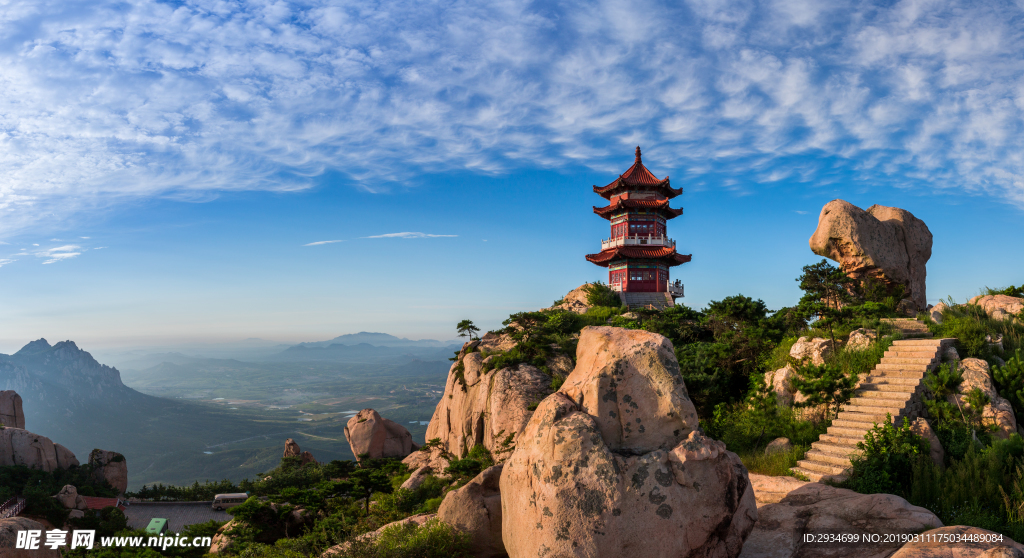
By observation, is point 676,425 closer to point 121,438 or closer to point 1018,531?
point 1018,531

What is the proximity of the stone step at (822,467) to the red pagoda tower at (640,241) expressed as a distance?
22.9 metres

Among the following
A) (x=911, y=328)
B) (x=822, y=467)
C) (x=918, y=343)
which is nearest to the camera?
(x=822, y=467)

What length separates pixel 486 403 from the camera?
18.1 metres

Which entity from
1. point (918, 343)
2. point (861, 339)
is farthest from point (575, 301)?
point (918, 343)

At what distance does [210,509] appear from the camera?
32500 millimetres

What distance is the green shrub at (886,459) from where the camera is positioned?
9.28 m

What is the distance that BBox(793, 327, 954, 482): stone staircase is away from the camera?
1038 centimetres

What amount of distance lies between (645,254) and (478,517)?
28.9 m

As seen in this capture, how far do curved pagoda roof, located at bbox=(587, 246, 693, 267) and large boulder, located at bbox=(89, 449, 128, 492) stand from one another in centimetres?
3645

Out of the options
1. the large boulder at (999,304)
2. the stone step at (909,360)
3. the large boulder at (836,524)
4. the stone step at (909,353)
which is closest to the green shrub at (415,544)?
the large boulder at (836,524)

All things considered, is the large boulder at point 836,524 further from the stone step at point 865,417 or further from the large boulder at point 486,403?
the large boulder at point 486,403

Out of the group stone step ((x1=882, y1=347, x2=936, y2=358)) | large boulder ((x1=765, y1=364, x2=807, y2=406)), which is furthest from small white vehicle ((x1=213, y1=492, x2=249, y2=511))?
stone step ((x1=882, y1=347, x2=936, y2=358))

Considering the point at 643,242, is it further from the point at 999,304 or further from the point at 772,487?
the point at 772,487

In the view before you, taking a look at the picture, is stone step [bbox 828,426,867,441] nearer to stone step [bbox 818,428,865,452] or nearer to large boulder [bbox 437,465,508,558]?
stone step [bbox 818,428,865,452]
